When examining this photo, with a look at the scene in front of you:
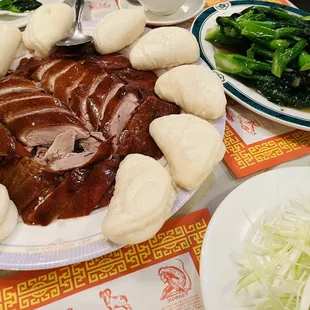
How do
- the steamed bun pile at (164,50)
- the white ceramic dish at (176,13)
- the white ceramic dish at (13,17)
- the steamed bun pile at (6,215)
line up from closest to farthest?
the steamed bun pile at (6,215) < the steamed bun pile at (164,50) < the white ceramic dish at (13,17) < the white ceramic dish at (176,13)

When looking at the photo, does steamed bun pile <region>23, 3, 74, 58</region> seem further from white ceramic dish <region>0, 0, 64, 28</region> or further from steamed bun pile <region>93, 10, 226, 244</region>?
white ceramic dish <region>0, 0, 64, 28</region>

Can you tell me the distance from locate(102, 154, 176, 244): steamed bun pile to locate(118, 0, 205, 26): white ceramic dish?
61.9 inches

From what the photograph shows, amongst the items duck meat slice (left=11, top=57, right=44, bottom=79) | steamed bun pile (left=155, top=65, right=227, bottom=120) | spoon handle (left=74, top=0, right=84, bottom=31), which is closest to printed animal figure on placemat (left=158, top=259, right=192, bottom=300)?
A: steamed bun pile (left=155, top=65, right=227, bottom=120)

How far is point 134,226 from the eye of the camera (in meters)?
1.34

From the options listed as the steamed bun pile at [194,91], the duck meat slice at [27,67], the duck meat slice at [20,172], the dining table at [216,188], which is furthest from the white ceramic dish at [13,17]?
the dining table at [216,188]

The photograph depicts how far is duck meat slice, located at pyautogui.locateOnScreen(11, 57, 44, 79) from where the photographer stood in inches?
80.2

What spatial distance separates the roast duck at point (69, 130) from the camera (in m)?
1.54

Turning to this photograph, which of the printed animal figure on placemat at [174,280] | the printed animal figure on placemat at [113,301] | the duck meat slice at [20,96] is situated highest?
the duck meat slice at [20,96]

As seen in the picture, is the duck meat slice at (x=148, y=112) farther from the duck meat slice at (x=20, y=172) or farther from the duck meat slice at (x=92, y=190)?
the duck meat slice at (x=20, y=172)

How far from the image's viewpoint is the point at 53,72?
198 cm

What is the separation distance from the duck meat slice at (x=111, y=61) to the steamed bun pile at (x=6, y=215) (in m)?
0.93

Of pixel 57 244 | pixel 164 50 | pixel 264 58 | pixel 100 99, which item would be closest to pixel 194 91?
pixel 164 50

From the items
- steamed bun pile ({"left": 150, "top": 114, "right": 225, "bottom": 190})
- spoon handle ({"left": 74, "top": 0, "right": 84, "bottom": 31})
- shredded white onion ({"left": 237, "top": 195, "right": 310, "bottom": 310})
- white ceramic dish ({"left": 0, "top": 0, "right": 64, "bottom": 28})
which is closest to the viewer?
shredded white onion ({"left": 237, "top": 195, "right": 310, "bottom": 310})

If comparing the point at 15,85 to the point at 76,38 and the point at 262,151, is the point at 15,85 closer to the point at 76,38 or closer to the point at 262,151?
the point at 76,38
